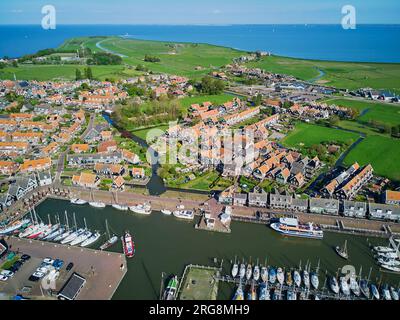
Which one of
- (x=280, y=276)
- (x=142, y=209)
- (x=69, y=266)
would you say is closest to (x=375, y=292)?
(x=280, y=276)

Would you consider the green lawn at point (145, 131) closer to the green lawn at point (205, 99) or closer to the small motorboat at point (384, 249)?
the green lawn at point (205, 99)

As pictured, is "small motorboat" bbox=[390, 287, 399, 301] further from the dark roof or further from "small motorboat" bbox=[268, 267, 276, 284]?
the dark roof

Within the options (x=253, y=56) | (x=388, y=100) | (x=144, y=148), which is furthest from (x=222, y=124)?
(x=253, y=56)

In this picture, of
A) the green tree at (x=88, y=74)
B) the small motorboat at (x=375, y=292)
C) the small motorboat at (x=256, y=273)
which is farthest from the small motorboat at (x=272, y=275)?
the green tree at (x=88, y=74)

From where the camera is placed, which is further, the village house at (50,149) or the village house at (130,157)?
the village house at (50,149)

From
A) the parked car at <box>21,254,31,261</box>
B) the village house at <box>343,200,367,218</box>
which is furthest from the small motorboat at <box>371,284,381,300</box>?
the parked car at <box>21,254,31,261</box>
